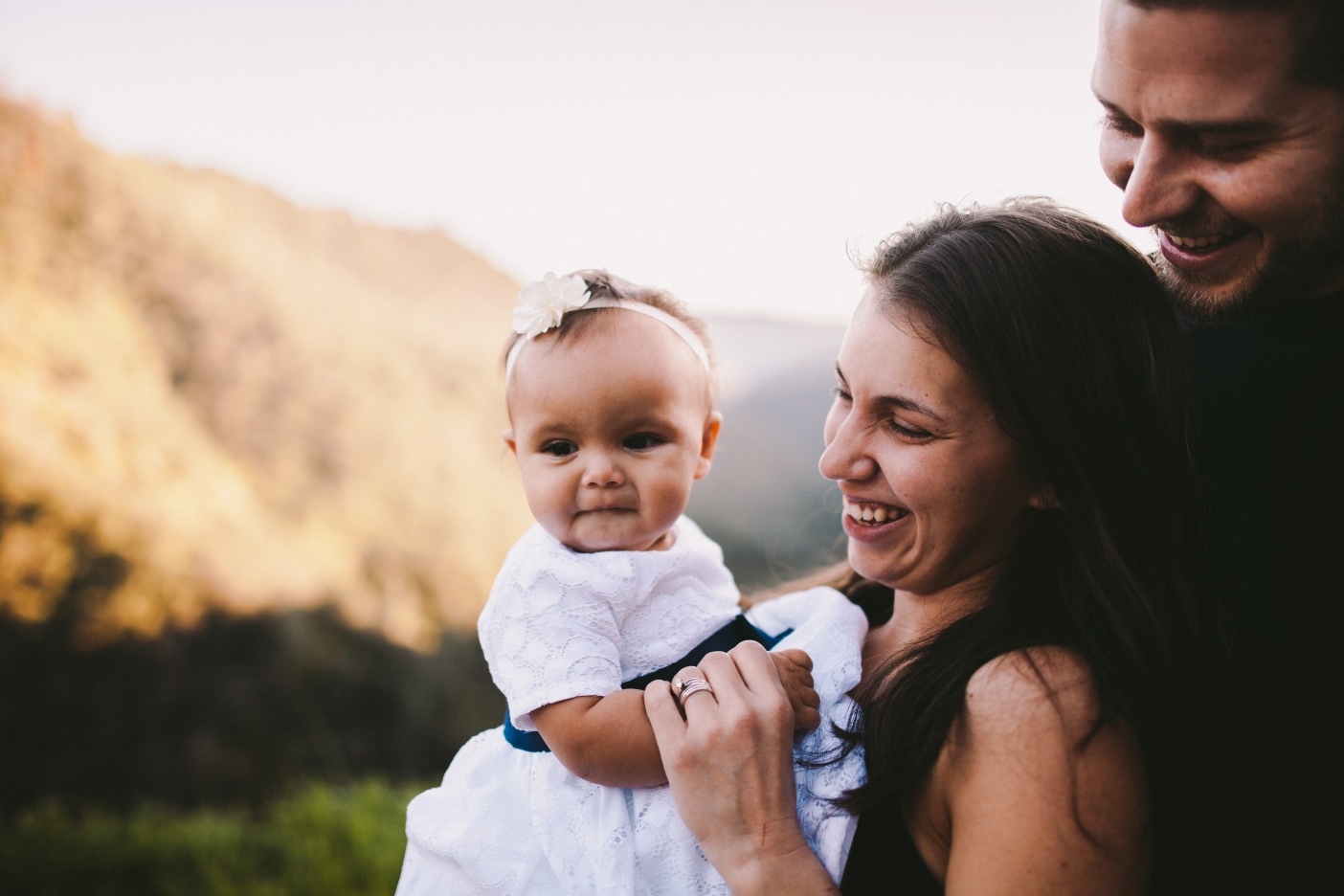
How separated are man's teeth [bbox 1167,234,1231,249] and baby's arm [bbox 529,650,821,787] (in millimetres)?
1095

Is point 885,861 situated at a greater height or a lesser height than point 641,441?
lesser

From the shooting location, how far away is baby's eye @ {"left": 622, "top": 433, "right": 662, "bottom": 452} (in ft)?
5.79

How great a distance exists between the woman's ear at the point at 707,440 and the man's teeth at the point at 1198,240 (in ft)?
3.18

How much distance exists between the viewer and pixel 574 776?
162 centimetres

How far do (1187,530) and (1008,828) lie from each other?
2.14 ft

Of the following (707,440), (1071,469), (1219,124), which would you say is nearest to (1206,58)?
(1219,124)

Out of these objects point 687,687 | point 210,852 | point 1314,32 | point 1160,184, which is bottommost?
point 210,852

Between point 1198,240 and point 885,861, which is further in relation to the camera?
point 1198,240

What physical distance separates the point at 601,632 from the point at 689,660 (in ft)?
0.72

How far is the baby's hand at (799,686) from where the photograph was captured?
1507mm

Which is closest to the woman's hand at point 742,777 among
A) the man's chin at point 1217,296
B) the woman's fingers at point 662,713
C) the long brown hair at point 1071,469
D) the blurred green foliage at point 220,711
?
the woman's fingers at point 662,713

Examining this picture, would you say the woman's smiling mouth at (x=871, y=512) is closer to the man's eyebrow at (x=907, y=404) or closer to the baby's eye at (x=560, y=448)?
the man's eyebrow at (x=907, y=404)

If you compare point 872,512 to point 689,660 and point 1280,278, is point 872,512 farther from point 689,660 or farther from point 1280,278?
point 1280,278

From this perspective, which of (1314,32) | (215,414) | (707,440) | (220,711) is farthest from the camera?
(215,414)
